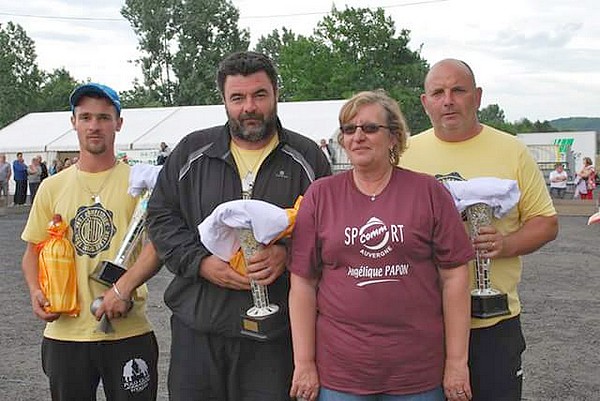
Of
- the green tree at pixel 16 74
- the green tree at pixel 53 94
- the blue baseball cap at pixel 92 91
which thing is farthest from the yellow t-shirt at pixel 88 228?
the green tree at pixel 53 94

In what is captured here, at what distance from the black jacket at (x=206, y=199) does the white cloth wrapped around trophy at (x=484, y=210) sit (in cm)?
71

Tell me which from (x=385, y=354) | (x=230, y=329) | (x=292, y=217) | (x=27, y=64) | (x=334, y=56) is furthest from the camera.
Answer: (x=27, y=64)

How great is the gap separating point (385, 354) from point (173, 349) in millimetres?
1176

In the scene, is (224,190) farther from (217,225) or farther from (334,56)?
(334,56)

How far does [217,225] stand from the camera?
324 cm

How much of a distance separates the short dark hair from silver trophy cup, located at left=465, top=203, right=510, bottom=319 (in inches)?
45.0

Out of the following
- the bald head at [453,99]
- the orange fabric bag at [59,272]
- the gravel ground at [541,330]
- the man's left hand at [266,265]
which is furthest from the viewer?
the gravel ground at [541,330]

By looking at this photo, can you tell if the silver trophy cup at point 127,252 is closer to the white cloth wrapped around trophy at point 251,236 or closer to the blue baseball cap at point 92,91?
the blue baseball cap at point 92,91

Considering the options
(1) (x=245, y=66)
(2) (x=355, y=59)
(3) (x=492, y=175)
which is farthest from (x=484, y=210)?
(2) (x=355, y=59)

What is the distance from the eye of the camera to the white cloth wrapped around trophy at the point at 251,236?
3156mm

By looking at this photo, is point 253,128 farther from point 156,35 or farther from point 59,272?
point 156,35

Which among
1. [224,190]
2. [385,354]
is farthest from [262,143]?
[385,354]

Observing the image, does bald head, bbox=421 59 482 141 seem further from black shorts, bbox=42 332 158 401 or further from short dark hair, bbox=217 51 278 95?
black shorts, bbox=42 332 158 401

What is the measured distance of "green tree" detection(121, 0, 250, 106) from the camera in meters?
67.9
